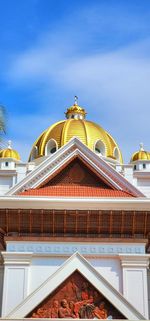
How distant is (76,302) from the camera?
1317cm

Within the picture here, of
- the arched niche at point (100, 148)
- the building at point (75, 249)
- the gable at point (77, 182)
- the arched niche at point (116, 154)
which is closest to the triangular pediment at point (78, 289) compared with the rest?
the building at point (75, 249)

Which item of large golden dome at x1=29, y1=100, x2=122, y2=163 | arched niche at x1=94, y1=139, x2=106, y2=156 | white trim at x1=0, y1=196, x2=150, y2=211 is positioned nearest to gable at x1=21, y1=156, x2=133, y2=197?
white trim at x1=0, y1=196, x2=150, y2=211

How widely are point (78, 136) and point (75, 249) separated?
53.9ft

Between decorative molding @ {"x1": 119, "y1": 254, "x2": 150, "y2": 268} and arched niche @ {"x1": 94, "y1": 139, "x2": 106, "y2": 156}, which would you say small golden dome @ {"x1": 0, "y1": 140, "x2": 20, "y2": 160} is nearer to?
arched niche @ {"x1": 94, "y1": 139, "x2": 106, "y2": 156}

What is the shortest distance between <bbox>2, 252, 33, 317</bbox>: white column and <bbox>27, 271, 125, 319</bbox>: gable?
1.10 metres

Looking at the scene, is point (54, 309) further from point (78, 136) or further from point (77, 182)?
point (78, 136)

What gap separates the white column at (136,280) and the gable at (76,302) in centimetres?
98

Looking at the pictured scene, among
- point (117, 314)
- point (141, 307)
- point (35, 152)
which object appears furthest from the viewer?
point (35, 152)

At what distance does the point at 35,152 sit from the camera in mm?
31922

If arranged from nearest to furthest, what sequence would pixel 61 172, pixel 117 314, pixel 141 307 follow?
pixel 117 314 < pixel 141 307 < pixel 61 172

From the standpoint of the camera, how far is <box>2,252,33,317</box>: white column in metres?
13.8

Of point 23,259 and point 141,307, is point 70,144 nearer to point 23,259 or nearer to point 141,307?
point 23,259

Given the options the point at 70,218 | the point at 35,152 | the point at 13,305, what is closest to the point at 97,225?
the point at 70,218

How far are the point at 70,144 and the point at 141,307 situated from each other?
527cm
